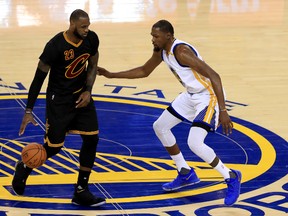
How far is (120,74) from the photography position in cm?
892

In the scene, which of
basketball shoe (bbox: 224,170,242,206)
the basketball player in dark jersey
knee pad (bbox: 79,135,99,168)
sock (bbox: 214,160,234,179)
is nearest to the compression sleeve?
the basketball player in dark jersey

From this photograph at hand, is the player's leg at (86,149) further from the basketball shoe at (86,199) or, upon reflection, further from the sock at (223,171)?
the sock at (223,171)

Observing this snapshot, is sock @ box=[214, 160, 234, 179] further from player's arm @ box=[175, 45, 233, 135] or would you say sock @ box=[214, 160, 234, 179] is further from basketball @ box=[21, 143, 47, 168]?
basketball @ box=[21, 143, 47, 168]

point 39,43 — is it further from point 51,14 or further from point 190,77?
point 190,77

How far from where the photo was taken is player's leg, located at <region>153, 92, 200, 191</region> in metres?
8.73

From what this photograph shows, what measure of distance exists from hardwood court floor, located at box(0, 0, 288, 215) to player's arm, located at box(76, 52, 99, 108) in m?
0.96

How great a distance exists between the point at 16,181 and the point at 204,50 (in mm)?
6764

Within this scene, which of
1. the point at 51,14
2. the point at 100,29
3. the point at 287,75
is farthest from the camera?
the point at 51,14

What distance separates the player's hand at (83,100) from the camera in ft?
26.9

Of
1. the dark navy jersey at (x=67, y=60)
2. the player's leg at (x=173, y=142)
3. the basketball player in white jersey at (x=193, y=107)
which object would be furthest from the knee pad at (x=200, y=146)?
the dark navy jersey at (x=67, y=60)

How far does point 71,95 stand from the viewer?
829 cm

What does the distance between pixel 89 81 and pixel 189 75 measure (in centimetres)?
94

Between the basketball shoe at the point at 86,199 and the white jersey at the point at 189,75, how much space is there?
1.36 m

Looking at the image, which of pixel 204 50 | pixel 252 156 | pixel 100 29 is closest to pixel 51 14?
pixel 100 29
